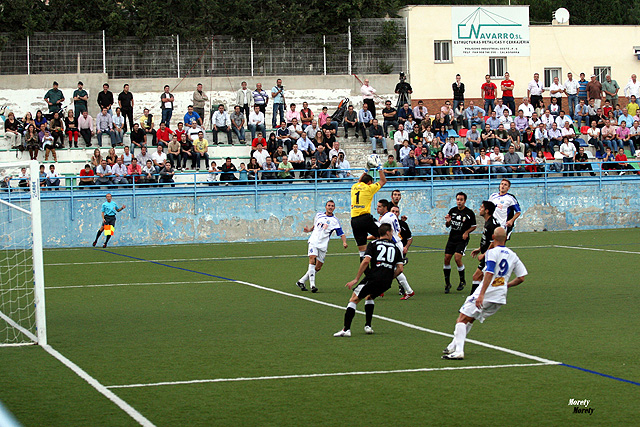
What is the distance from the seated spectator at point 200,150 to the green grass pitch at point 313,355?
41.8 feet

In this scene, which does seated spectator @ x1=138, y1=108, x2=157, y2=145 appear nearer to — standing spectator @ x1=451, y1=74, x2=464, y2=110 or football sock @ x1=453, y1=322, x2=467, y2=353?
standing spectator @ x1=451, y1=74, x2=464, y2=110

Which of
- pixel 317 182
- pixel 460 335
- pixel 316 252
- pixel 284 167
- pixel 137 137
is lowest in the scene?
pixel 460 335

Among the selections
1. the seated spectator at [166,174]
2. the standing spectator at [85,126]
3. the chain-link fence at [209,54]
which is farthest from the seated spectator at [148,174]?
the chain-link fence at [209,54]

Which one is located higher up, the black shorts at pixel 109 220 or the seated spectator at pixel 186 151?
the seated spectator at pixel 186 151

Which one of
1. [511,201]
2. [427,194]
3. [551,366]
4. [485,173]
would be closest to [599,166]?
[485,173]

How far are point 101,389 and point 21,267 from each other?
540 inches

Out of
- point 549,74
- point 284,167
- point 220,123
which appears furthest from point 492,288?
point 549,74

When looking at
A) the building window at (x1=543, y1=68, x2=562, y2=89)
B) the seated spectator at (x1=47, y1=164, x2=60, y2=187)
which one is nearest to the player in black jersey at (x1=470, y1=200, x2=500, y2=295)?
the seated spectator at (x1=47, y1=164, x2=60, y2=187)

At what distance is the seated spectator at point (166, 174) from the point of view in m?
29.2

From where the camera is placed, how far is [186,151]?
3098 cm

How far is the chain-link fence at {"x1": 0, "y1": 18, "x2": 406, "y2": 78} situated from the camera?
3875cm

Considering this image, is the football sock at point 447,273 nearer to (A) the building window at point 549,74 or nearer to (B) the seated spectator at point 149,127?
(B) the seated spectator at point 149,127

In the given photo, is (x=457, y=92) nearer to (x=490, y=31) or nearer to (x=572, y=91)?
(x=572, y=91)

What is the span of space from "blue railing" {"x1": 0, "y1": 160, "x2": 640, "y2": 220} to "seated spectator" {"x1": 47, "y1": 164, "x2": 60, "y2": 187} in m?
0.22
